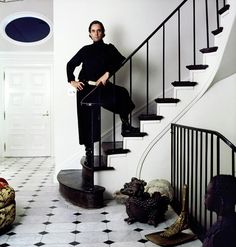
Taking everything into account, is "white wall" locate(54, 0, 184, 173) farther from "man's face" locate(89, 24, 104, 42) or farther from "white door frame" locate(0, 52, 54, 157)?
"white door frame" locate(0, 52, 54, 157)

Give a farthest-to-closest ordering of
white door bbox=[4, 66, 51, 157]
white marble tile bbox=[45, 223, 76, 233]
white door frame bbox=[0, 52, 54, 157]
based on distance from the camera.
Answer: white door bbox=[4, 66, 51, 157] → white door frame bbox=[0, 52, 54, 157] → white marble tile bbox=[45, 223, 76, 233]

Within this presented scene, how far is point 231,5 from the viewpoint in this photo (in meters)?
3.87

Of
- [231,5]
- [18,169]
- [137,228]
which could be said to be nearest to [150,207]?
[137,228]

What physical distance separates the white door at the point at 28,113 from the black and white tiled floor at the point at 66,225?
315cm

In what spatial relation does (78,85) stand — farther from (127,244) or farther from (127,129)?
(127,244)

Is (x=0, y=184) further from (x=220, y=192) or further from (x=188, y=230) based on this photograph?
(x=220, y=192)

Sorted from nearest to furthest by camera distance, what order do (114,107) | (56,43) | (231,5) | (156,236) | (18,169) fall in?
(156,236)
(231,5)
(114,107)
(56,43)
(18,169)

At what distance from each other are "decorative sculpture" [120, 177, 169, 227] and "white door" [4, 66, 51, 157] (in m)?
4.84

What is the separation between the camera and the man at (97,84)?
4567 mm

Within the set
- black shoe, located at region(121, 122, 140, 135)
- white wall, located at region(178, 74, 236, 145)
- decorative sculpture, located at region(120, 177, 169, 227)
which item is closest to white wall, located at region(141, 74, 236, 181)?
white wall, located at region(178, 74, 236, 145)

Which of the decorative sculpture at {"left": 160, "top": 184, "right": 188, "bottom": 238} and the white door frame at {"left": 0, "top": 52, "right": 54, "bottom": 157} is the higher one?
the white door frame at {"left": 0, "top": 52, "right": 54, "bottom": 157}

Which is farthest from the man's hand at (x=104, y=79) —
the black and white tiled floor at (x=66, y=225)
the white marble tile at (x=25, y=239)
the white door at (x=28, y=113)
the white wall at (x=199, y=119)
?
the white door at (x=28, y=113)

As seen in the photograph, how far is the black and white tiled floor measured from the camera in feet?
10.6

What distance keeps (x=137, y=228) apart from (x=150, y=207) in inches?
9.4
